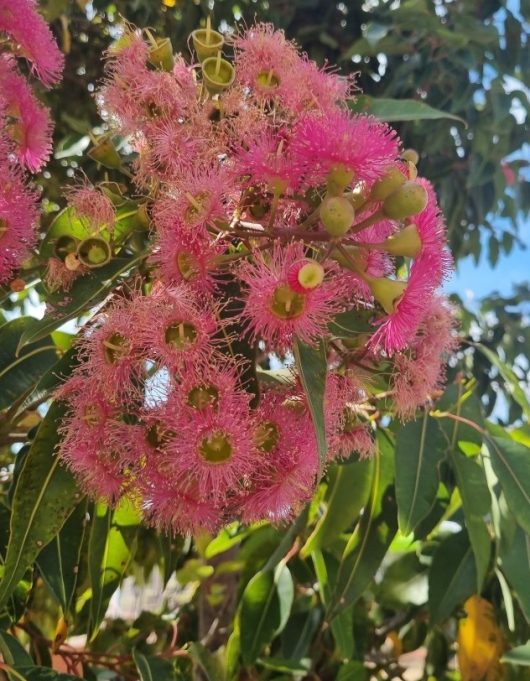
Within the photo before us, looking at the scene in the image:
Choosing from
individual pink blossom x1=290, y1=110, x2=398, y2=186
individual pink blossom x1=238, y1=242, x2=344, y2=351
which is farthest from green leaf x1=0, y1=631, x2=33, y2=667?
individual pink blossom x1=290, y1=110, x2=398, y2=186

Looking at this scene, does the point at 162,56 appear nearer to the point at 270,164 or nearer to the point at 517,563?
the point at 270,164

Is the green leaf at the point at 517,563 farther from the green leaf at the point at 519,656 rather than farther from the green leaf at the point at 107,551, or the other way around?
the green leaf at the point at 107,551

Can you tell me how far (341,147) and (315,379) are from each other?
16 cm

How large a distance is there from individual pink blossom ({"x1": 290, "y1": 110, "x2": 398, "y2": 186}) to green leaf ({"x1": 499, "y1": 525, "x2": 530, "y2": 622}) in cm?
50

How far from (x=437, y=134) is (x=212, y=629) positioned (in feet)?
3.12

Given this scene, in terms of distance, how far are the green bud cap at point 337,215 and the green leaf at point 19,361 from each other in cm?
37

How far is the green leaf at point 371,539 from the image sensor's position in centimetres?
79

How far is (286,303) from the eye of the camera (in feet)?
1.62

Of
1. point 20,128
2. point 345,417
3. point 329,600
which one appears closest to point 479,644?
point 329,600

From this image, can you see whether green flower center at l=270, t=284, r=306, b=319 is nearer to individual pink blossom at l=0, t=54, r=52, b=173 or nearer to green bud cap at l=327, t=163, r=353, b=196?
green bud cap at l=327, t=163, r=353, b=196

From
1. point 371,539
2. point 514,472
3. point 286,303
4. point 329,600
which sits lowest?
point 329,600

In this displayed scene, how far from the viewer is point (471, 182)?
1372 millimetres

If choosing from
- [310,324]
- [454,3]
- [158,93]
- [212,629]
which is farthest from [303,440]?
[454,3]

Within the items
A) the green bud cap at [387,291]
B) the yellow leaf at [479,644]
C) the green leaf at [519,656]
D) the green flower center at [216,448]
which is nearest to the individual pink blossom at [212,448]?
the green flower center at [216,448]
